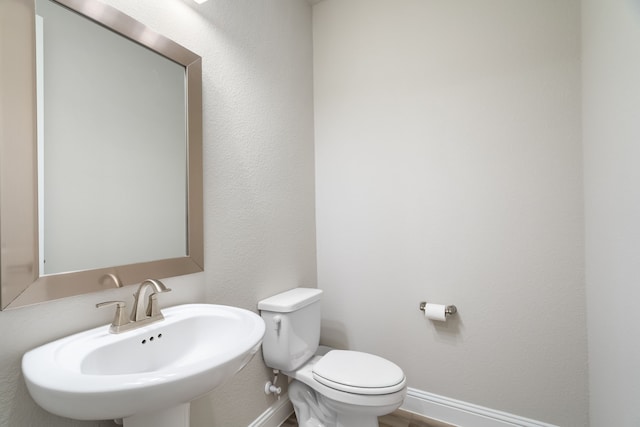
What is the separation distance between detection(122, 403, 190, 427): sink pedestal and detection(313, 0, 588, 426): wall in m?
1.24

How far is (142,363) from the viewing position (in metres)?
0.88

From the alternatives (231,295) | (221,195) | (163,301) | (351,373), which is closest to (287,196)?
(221,195)

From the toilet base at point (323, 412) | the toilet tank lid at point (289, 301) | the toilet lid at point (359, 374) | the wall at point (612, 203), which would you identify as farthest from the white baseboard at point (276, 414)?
the wall at point (612, 203)

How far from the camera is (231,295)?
1.34 metres

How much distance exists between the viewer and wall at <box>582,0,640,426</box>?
0.85 metres

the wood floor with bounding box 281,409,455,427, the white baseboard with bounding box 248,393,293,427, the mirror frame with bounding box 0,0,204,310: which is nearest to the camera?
the mirror frame with bounding box 0,0,204,310

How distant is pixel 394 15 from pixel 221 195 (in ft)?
5.00

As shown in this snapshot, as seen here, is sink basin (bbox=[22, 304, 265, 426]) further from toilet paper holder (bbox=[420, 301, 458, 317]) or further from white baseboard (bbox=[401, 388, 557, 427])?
white baseboard (bbox=[401, 388, 557, 427])

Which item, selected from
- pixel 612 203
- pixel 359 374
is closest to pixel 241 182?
pixel 359 374

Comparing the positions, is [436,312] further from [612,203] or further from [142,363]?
[142,363]

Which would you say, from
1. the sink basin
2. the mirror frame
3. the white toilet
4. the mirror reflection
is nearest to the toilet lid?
the white toilet

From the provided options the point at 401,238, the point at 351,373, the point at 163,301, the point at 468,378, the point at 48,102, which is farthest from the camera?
the point at 401,238

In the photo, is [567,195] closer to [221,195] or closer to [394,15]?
[394,15]

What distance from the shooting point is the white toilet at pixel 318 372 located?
1.22 meters
